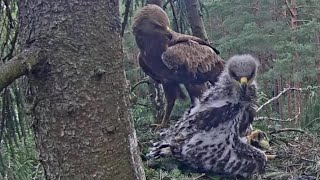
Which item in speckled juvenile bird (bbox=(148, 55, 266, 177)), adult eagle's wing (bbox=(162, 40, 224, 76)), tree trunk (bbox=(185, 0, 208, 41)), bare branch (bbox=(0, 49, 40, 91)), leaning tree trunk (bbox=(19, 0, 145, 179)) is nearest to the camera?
bare branch (bbox=(0, 49, 40, 91))

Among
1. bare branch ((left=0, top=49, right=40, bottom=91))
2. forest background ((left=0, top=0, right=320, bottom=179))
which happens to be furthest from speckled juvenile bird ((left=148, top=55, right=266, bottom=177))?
bare branch ((left=0, top=49, right=40, bottom=91))

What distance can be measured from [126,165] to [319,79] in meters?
17.8

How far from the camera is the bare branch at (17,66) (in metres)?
1.67

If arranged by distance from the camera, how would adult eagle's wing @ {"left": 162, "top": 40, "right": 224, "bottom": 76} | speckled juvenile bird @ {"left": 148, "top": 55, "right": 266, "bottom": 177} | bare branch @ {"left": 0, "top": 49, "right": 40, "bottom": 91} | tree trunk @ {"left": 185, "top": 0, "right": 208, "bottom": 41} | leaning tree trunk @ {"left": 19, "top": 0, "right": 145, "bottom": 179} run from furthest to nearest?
1. tree trunk @ {"left": 185, "top": 0, "right": 208, "bottom": 41}
2. adult eagle's wing @ {"left": 162, "top": 40, "right": 224, "bottom": 76}
3. speckled juvenile bird @ {"left": 148, "top": 55, "right": 266, "bottom": 177}
4. leaning tree trunk @ {"left": 19, "top": 0, "right": 145, "bottom": 179}
5. bare branch @ {"left": 0, "top": 49, "right": 40, "bottom": 91}

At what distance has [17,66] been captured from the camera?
1.70 m

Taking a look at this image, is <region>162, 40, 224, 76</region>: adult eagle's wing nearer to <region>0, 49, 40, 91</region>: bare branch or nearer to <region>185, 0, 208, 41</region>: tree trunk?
<region>185, 0, 208, 41</region>: tree trunk

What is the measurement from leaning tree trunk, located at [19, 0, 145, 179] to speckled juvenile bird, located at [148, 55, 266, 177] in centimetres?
155

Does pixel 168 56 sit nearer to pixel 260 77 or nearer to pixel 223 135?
pixel 223 135

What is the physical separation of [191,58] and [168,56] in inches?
9.2

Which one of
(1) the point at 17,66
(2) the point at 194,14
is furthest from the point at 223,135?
(2) the point at 194,14

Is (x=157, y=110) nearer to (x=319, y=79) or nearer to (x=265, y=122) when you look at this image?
(x=265, y=122)

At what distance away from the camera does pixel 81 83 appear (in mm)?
1863

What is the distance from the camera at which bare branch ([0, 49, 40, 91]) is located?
1.67 meters

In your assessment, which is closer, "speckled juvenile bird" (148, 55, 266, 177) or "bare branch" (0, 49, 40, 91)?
"bare branch" (0, 49, 40, 91)
